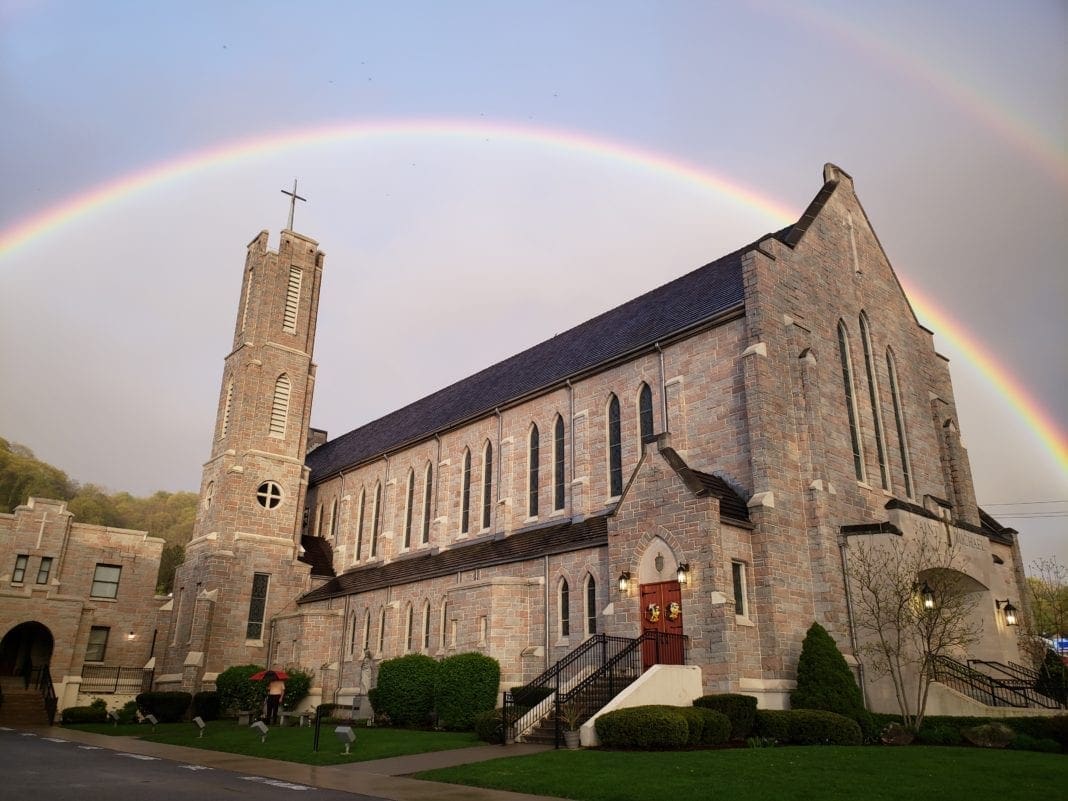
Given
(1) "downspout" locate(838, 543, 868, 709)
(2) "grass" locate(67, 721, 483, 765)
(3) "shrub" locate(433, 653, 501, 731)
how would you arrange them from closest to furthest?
1. (2) "grass" locate(67, 721, 483, 765)
2. (1) "downspout" locate(838, 543, 868, 709)
3. (3) "shrub" locate(433, 653, 501, 731)

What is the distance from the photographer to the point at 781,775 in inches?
504

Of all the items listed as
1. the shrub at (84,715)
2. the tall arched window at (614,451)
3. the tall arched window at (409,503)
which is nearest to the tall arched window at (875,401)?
the tall arched window at (614,451)

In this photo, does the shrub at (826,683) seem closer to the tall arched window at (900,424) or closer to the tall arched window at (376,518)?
the tall arched window at (900,424)

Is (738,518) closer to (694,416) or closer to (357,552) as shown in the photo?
(694,416)

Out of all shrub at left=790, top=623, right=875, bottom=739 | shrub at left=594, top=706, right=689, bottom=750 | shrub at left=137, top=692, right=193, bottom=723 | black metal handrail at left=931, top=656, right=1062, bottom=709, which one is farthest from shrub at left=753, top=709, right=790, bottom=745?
shrub at left=137, top=692, right=193, bottom=723

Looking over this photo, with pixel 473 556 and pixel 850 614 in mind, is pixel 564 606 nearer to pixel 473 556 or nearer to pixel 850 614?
pixel 473 556

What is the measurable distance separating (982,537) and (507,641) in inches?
651

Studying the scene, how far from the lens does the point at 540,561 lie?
88.3ft

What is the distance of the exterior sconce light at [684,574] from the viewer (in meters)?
20.6

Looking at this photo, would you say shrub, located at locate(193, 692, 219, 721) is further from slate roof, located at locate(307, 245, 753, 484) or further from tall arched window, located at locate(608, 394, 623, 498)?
tall arched window, located at locate(608, 394, 623, 498)

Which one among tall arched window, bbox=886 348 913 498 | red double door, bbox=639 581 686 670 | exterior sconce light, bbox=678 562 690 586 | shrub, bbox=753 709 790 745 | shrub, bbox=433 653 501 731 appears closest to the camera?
shrub, bbox=753 709 790 745

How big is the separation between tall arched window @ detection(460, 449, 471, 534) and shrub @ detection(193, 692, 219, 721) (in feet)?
40.4

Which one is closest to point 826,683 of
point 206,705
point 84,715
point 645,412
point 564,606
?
point 564,606

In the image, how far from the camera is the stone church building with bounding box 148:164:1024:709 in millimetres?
21906
